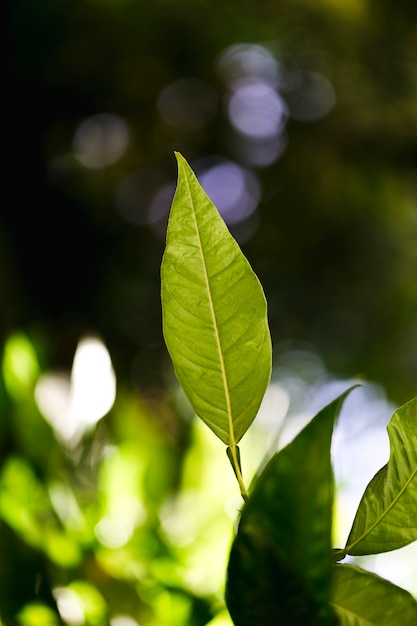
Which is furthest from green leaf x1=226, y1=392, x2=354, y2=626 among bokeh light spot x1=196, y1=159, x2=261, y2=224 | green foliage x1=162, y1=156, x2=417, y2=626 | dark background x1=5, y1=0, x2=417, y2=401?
bokeh light spot x1=196, y1=159, x2=261, y2=224

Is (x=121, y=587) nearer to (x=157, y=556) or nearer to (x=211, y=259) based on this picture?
(x=157, y=556)

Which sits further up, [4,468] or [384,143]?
[384,143]

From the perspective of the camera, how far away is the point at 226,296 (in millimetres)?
151

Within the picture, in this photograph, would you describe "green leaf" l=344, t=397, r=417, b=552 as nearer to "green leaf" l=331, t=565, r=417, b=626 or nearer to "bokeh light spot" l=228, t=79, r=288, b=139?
"green leaf" l=331, t=565, r=417, b=626

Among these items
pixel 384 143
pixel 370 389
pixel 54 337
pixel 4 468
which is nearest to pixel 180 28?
pixel 384 143

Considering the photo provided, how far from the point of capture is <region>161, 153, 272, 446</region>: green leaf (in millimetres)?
150

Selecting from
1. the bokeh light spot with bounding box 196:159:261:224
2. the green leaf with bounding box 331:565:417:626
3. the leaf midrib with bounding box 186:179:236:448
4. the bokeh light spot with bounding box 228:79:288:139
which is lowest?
the green leaf with bounding box 331:565:417:626

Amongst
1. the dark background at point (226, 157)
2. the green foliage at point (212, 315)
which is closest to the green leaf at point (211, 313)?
the green foliage at point (212, 315)

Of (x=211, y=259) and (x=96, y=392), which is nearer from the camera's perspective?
(x=211, y=259)

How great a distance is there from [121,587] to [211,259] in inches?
8.0

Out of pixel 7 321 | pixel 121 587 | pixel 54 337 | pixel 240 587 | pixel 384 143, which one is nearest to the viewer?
pixel 240 587

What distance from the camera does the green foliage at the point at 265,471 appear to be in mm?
115

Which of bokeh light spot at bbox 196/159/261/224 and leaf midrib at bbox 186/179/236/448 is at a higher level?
bokeh light spot at bbox 196/159/261/224

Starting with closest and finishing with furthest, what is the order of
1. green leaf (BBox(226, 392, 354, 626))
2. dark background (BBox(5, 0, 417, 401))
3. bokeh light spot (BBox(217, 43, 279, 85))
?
green leaf (BBox(226, 392, 354, 626)) → dark background (BBox(5, 0, 417, 401)) → bokeh light spot (BBox(217, 43, 279, 85))
